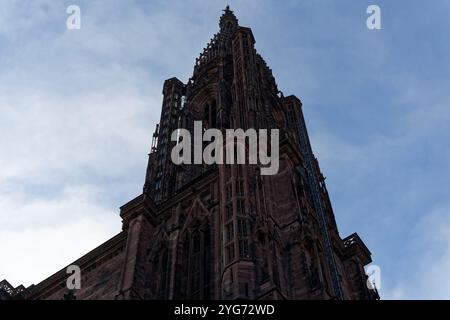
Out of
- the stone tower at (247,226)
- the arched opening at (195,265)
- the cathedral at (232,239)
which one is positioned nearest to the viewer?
the stone tower at (247,226)

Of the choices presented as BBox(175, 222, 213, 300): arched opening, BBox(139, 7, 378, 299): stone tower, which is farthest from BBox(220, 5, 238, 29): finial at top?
BBox(175, 222, 213, 300): arched opening

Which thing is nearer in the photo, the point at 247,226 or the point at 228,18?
the point at 247,226

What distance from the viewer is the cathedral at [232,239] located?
77.5 ft

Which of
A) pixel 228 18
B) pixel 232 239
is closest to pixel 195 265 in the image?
pixel 232 239

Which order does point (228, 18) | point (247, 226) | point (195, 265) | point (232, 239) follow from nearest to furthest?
point (232, 239)
point (247, 226)
point (195, 265)
point (228, 18)

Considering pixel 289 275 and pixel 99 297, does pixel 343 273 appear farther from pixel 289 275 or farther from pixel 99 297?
pixel 99 297

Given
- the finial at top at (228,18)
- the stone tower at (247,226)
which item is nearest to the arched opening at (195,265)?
the stone tower at (247,226)

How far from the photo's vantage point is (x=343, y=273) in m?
31.7

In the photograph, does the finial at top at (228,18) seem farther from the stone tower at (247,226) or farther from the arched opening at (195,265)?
the arched opening at (195,265)

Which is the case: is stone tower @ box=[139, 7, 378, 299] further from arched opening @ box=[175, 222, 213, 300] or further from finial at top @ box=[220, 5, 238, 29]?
finial at top @ box=[220, 5, 238, 29]

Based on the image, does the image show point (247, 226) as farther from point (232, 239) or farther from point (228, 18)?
point (228, 18)

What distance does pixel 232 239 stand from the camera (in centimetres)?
2373

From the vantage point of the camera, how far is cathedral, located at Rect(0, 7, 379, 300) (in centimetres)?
2361
